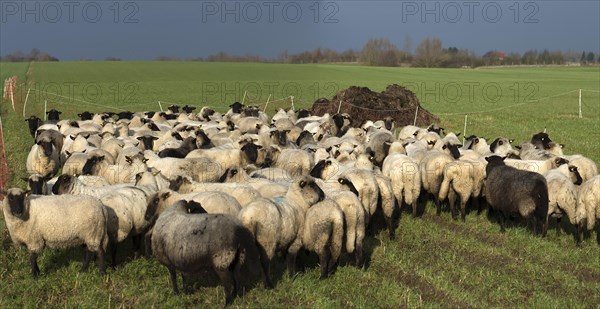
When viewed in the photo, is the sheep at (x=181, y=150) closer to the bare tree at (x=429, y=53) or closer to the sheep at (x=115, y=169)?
the sheep at (x=115, y=169)

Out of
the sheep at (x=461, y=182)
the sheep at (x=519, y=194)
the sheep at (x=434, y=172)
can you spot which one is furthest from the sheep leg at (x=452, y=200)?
the sheep at (x=519, y=194)

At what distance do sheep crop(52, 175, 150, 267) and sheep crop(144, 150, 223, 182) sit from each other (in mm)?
2577

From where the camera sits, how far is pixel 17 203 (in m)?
8.02

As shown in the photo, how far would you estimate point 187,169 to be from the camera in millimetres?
12367

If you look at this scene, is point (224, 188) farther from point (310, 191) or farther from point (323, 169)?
point (323, 169)

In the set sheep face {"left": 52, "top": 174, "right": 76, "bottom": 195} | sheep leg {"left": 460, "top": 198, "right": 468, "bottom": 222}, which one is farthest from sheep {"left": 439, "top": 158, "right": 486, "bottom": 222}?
sheep face {"left": 52, "top": 174, "right": 76, "bottom": 195}

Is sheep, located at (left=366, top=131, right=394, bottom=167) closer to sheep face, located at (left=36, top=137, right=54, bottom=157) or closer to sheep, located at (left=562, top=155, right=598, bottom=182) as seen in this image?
sheep, located at (left=562, top=155, right=598, bottom=182)

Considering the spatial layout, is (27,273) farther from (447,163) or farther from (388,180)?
(447,163)

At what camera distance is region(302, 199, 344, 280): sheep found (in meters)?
8.45

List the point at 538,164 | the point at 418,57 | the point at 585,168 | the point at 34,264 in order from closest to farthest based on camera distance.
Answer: the point at 34,264
the point at 585,168
the point at 538,164
the point at 418,57

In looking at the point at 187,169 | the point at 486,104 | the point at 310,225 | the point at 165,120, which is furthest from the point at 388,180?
the point at 486,104

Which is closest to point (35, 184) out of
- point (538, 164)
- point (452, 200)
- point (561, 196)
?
point (452, 200)

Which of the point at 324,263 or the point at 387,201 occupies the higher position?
the point at 387,201

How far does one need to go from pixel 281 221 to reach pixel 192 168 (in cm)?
480
